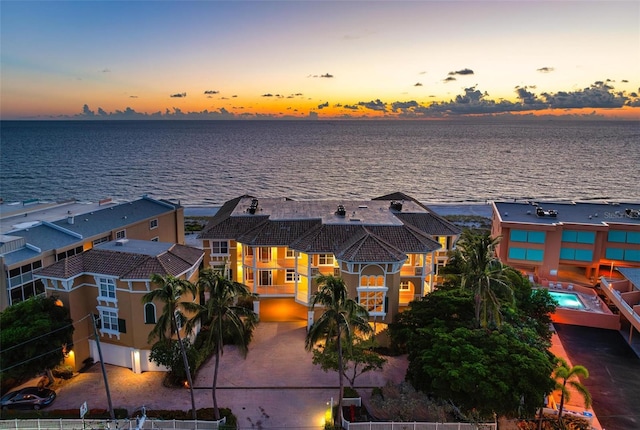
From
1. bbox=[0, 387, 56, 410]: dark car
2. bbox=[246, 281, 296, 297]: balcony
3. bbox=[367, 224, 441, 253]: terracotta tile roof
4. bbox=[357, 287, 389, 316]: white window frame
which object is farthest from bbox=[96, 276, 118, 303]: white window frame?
bbox=[367, 224, 441, 253]: terracotta tile roof

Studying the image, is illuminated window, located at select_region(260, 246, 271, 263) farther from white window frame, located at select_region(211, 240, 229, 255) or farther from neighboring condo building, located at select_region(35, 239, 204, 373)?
neighboring condo building, located at select_region(35, 239, 204, 373)

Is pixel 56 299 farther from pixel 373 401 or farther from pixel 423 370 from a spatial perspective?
pixel 423 370

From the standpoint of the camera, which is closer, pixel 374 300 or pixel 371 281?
pixel 374 300

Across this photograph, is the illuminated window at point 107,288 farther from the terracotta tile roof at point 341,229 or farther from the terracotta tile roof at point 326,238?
the terracotta tile roof at point 326,238

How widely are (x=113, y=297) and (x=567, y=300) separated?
40280 mm

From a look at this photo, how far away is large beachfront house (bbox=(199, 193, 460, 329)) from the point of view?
33344 millimetres

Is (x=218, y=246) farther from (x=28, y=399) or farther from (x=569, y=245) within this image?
(x=569, y=245)

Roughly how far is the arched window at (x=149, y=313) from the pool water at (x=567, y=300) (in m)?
34.8

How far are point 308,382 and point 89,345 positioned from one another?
16.1 meters

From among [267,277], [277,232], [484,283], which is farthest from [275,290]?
[484,283]

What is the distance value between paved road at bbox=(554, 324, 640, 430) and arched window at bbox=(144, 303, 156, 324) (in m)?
28.8

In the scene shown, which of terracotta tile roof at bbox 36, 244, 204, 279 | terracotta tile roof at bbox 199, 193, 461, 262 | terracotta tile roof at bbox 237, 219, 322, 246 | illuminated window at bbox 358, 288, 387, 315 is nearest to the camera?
terracotta tile roof at bbox 36, 244, 204, 279

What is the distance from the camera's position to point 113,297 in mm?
29375

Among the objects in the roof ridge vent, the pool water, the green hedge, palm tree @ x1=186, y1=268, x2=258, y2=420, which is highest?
the roof ridge vent
